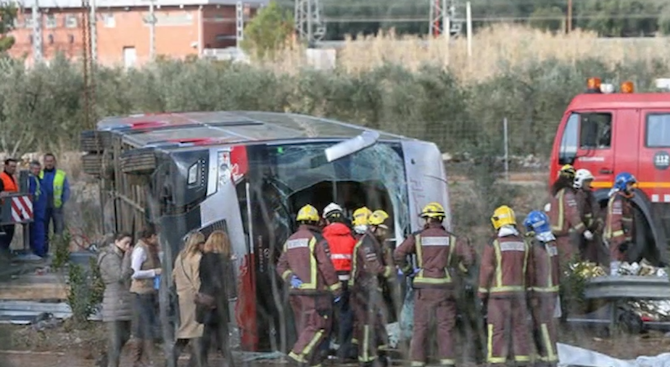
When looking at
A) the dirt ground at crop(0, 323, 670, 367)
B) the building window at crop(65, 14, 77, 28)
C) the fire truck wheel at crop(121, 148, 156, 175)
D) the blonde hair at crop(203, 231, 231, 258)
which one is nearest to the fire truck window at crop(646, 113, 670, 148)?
the dirt ground at crop(0, 323, 670, 367)

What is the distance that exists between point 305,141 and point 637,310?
3594mm

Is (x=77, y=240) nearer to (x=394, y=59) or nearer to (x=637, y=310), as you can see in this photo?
(x=637, y=310)

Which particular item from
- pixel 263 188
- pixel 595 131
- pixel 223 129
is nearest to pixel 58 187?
pixel 223 129

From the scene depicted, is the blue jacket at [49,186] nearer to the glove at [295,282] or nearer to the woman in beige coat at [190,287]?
the woman in beige coat at [190,287]

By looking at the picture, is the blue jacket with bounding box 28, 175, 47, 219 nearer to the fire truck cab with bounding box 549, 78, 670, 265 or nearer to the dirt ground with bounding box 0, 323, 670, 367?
the dirt ground with bounding box 0, 323, 670, 367

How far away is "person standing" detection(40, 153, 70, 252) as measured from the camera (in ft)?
55.5

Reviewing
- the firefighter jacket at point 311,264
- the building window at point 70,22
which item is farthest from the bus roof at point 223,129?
the building window at point 70,22

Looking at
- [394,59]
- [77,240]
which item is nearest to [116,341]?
[77,240]

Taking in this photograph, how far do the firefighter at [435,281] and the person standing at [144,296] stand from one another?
2.15 m

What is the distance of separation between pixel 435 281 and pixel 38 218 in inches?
359

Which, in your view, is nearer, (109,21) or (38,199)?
(38,199)

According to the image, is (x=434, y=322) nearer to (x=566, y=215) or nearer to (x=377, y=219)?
(x=377, y=219)

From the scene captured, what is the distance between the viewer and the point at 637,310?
35.9 feet

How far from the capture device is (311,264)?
9086mm
